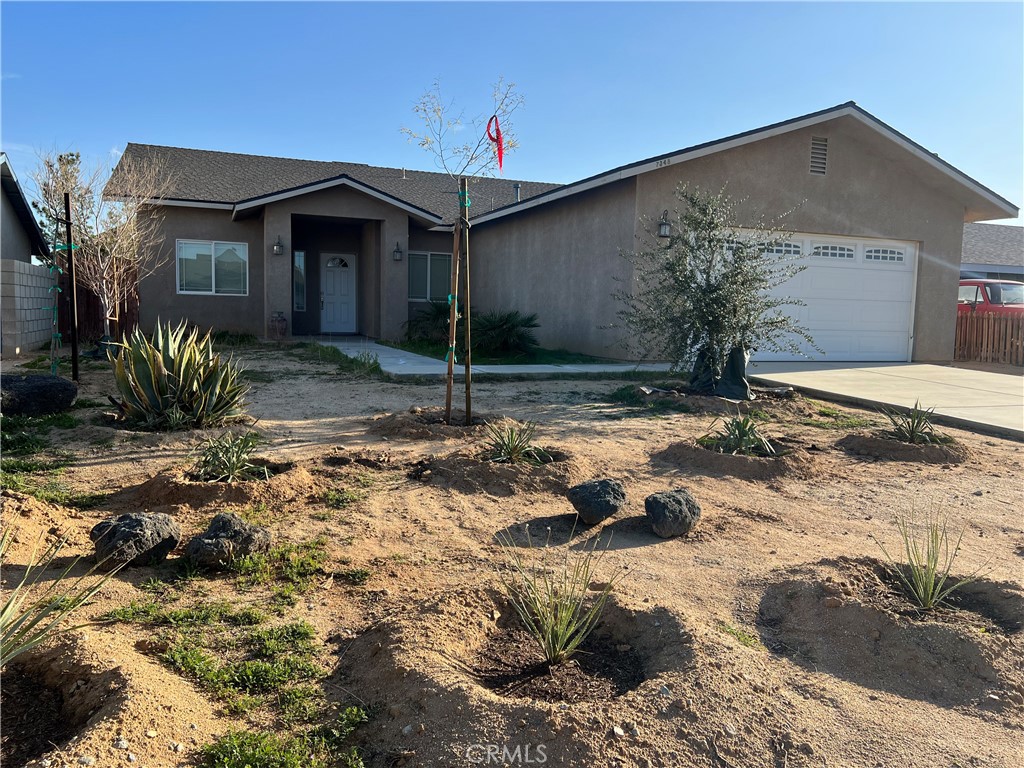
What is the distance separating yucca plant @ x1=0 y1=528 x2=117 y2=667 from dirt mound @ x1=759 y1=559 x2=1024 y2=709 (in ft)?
9.04

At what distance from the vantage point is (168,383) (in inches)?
277

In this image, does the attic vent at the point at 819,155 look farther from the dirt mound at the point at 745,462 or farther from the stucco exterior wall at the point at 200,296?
the stucco exterior wall at the point at 200,296

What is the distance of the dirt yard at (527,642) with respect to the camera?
2555 millimetres

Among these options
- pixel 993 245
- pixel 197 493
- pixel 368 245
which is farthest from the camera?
pixel 993 245

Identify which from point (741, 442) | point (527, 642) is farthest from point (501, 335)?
point (527, 642)

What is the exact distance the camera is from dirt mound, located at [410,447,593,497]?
5.64 m

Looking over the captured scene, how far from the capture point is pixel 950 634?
3.28 metres

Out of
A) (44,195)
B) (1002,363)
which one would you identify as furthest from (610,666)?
(1002,363)

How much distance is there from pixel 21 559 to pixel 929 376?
534 inches

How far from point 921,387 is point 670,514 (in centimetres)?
872

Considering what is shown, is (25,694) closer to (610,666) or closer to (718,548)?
(610,666)

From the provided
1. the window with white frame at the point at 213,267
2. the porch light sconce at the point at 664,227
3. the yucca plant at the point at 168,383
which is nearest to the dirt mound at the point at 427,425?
the yucca plant at the point at 168,383

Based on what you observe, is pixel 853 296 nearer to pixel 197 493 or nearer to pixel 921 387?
pixel 921 387

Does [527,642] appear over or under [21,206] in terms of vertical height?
under
